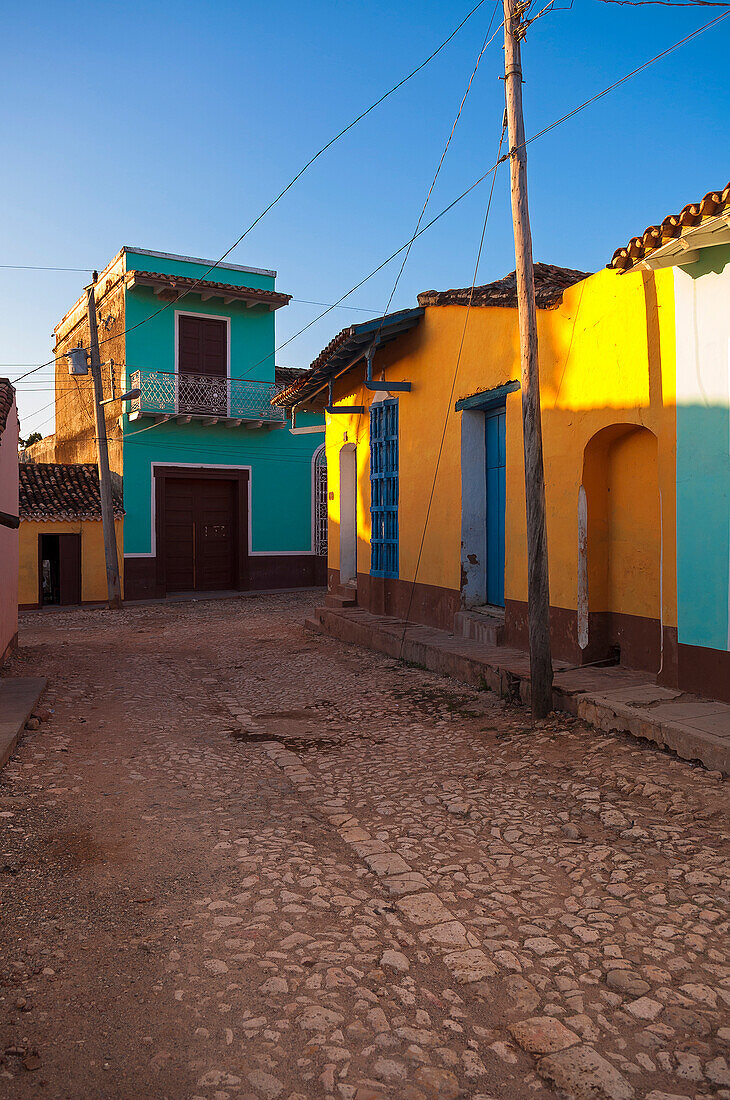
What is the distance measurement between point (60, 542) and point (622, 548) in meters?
14.0

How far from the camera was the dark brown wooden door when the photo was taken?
19641 millimetres

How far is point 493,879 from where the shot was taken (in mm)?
3518

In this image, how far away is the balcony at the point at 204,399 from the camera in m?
18.7

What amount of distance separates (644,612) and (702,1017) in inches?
179

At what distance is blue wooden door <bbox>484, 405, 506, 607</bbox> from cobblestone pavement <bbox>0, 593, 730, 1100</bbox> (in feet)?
10.5

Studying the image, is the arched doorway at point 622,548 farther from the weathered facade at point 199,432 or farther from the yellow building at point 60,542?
the weathered facade at point 199,432

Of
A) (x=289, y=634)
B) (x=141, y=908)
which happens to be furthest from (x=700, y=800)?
(x=289, y=634)

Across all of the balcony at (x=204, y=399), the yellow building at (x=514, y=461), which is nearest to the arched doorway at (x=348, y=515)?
the yellow building at (x=514, y=461)

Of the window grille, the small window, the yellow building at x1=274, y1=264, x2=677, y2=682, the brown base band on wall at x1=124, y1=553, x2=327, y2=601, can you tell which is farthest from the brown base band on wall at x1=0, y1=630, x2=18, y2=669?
the window grille

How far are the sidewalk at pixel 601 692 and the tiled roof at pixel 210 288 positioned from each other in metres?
12.0

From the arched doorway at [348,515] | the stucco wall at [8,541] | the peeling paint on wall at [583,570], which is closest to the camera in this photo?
the peeling paint on wall at [583,570]

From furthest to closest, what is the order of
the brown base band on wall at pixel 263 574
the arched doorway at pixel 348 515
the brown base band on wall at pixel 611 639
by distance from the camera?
the brown base band on wall at pixel 263 574 → the arched doorway at pixel 348 515 → the brown base band on wall at pixel 611 639

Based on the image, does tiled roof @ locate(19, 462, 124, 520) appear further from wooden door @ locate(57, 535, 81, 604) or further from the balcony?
the balcony

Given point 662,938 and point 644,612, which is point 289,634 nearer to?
point 644,612
